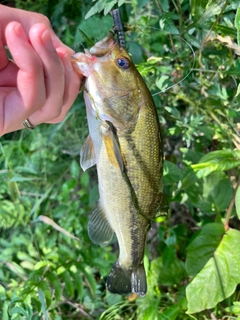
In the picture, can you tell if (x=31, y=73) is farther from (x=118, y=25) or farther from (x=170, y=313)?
(x=170, y=313)

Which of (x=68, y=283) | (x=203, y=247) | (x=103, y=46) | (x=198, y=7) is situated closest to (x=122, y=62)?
(x=103, y=46)

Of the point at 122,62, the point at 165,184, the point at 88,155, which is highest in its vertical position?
the point at 122,62

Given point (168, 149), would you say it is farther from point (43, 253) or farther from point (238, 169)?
point (43, 253)

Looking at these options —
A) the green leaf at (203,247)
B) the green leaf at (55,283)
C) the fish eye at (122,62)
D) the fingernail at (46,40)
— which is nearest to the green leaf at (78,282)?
the green leaf at (55,283)

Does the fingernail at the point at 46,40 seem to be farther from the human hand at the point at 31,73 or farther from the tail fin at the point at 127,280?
the tail fin at the point at 127,280

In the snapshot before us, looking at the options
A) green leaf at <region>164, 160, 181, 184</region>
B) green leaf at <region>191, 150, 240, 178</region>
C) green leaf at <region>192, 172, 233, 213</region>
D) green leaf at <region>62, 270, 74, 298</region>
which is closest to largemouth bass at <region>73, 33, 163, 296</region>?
green leaf at <region>191, 150, 240, 178</region>

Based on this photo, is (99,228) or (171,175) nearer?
(99,228)
